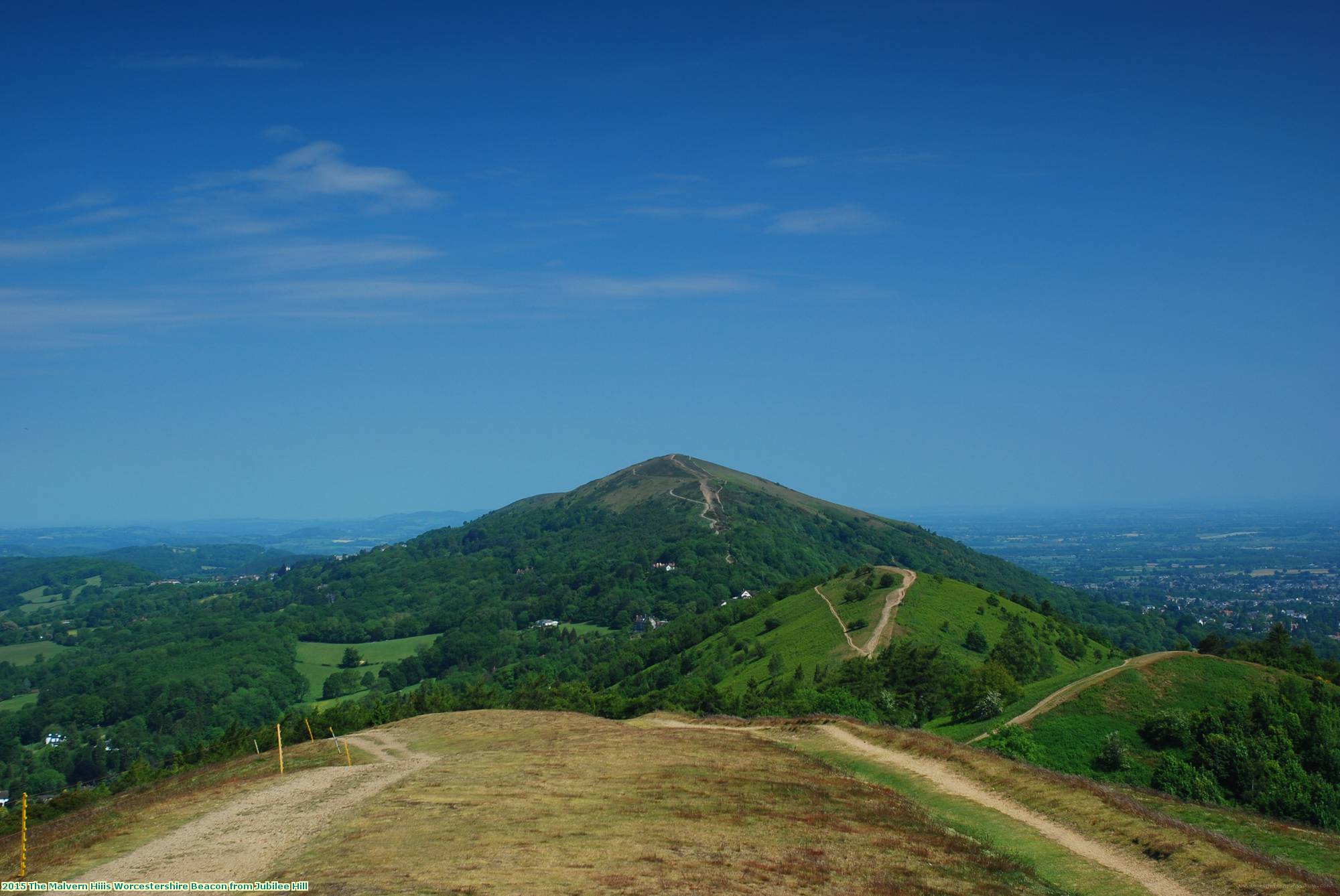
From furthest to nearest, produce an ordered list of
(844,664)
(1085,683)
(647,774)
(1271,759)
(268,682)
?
1. (268,682)
2. (844,664)
3. (1085,683)
4. (1271,759)
5. (647,774)

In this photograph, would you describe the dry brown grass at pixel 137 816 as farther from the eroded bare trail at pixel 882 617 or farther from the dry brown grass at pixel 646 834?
the eroded bare trail at pixel 882 617

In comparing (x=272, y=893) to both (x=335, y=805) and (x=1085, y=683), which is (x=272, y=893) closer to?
(x=335, y=805)

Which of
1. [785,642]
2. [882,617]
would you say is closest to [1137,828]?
[882,617]

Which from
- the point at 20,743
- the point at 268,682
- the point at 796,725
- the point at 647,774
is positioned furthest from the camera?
the point at 268,682

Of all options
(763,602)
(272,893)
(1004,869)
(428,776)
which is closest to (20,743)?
(763,602)

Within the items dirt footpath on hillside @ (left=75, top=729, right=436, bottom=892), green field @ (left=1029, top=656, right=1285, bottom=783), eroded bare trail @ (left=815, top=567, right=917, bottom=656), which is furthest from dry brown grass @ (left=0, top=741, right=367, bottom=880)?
eroded bare trail @ (left=815, top=567, right=917, bottom=656)

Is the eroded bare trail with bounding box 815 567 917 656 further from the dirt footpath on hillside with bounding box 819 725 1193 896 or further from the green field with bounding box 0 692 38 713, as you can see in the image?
the green field with bounding box 0 692 38 713
